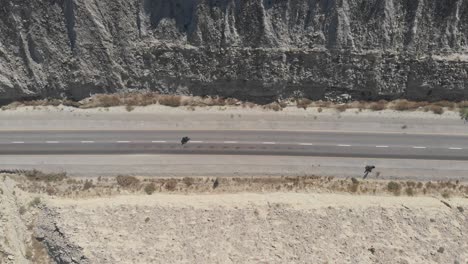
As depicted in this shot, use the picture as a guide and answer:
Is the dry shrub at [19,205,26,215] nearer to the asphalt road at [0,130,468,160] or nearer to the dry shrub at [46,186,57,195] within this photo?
the dry shrub at [46,186,57,195]

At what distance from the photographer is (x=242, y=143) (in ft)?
124

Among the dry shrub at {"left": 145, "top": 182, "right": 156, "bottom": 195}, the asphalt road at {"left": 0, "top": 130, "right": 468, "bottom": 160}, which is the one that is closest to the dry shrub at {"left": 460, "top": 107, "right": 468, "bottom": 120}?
the asphalt road at {"left": 0, "top": 130, "right": 468, "bottom": 160}

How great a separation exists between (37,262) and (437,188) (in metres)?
30.4

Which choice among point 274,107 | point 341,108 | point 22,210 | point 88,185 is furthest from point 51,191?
point 341,108

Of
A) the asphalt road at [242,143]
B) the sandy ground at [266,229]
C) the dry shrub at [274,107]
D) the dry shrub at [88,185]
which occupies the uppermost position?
the dry shrub at [274,107]

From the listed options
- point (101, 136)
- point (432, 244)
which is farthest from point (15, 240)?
point (432, 244)

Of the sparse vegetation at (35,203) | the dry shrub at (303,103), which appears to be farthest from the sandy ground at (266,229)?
the dry shrub at (303,103)

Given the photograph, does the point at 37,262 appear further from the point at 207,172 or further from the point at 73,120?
the point at 207,172

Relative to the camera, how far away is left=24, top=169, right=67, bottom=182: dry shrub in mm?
37344

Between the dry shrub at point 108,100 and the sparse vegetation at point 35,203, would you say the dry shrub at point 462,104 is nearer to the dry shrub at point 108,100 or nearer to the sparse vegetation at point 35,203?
the dry shrub at point 108,100

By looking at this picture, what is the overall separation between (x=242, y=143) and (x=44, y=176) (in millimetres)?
15894

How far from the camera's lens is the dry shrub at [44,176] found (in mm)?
37344

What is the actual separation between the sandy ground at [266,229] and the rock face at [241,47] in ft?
30.2

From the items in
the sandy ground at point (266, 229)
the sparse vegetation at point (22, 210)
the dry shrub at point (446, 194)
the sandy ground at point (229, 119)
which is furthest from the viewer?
the sandy ground at point (229, 119)
